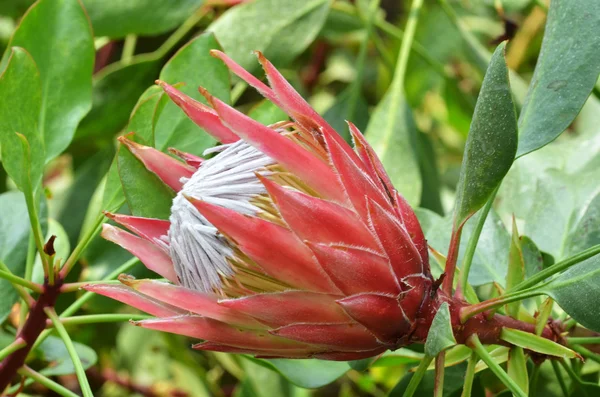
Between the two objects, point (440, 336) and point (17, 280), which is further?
point (17, 280)

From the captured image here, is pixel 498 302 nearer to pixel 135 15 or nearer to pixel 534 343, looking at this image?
pixel 534 343

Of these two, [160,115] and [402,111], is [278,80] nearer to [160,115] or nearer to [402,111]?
[160,115]

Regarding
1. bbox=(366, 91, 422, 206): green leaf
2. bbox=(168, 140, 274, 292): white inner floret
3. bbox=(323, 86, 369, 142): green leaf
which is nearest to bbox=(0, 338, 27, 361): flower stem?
bbox=(168, 140, 274, 292): white inner floret

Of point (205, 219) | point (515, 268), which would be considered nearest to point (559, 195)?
point (515, 268)

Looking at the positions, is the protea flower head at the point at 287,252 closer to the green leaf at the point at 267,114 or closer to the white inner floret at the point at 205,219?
the white inner floret at the point at 205,219

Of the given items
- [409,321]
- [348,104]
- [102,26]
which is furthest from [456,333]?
[102,26]

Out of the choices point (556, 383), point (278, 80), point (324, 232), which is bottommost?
point (556, 383)
